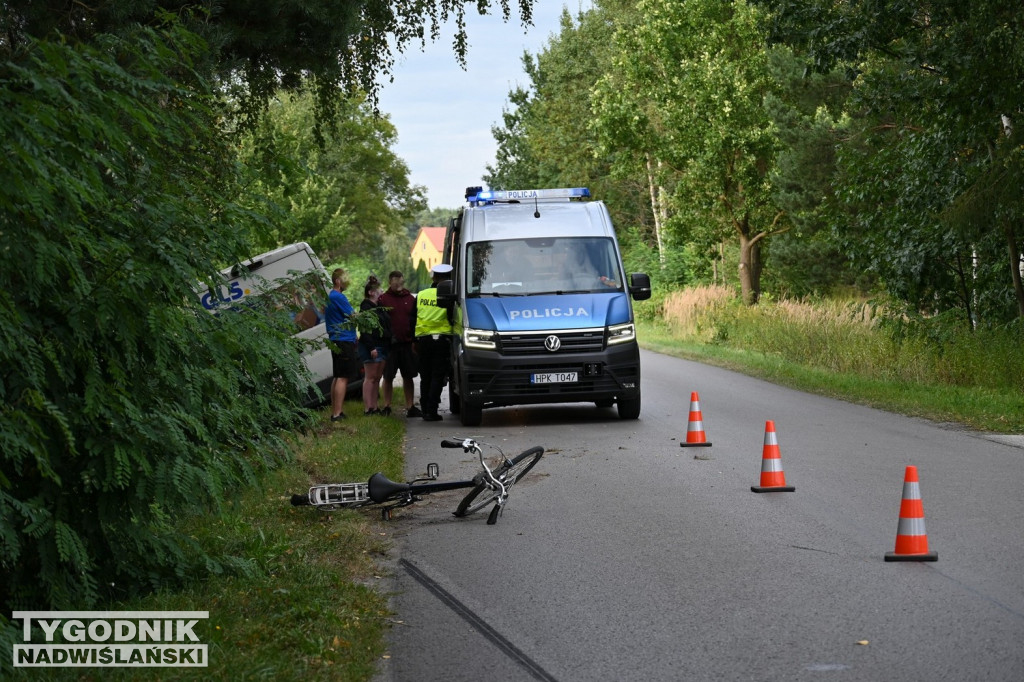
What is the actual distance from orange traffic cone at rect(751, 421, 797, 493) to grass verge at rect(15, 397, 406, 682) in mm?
3173

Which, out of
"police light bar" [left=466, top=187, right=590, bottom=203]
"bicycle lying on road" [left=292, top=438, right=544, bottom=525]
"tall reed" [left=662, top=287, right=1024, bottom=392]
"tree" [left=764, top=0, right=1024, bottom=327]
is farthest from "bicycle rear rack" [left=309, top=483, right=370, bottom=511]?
"tall reed" [left=662, top=287, right=1024, bottom=392]

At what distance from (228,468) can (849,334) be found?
19258 millimetres

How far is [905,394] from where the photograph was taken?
18.5m

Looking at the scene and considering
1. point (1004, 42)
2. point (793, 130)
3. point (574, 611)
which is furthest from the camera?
point (793, 130)

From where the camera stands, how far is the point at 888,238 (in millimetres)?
22781

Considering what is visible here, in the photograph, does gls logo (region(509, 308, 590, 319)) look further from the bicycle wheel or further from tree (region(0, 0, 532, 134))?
the bicycle wheel

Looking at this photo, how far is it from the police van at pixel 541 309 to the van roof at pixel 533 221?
0.04 feet

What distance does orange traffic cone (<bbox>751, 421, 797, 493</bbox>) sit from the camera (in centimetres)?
1057

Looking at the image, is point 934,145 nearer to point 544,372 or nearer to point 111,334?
point 544,372

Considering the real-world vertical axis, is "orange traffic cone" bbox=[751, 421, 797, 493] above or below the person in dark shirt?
below

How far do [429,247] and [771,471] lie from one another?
133403 millimetres

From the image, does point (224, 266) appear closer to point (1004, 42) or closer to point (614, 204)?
point (1004, 42)

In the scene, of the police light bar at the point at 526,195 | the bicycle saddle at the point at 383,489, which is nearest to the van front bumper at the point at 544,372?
the police light bar at the point at 526,195

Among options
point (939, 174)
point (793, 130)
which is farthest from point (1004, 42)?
point (793, 130)
